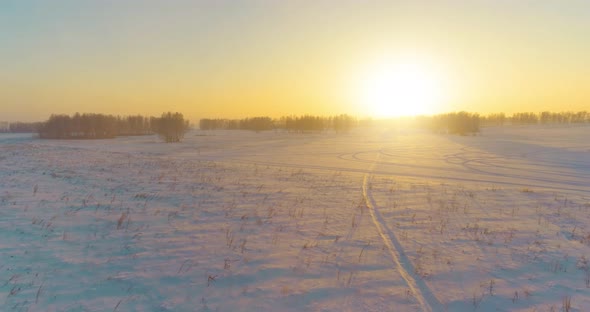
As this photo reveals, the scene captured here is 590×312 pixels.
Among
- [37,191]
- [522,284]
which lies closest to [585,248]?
[522,284]

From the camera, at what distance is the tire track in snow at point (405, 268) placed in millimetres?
5316

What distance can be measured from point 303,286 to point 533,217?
9350 millimetres

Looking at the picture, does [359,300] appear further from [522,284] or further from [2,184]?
[2,184]

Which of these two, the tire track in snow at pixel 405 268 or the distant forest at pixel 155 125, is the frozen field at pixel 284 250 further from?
the distant forest at pixel 155 125

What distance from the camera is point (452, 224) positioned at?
30.7 feet

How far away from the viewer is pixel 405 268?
6512 millimetres

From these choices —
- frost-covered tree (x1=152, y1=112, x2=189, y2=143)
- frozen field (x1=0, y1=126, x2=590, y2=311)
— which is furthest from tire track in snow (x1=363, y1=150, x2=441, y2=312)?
frost-covered tree (x1=152, y1=112, x2=189, y2=143)

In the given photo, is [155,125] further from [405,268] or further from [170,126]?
[405,268]

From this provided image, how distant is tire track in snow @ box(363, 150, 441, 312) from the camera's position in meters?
5.32

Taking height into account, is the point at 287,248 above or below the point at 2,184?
below

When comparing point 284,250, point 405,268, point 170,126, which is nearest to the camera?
point 405,268

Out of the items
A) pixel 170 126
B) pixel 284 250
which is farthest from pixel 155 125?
pixel 284 250

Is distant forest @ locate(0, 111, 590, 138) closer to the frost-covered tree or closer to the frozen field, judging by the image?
the frost-covered tree

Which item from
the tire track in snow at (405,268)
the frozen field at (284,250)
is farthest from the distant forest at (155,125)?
the tire track in snow at (405,268)
